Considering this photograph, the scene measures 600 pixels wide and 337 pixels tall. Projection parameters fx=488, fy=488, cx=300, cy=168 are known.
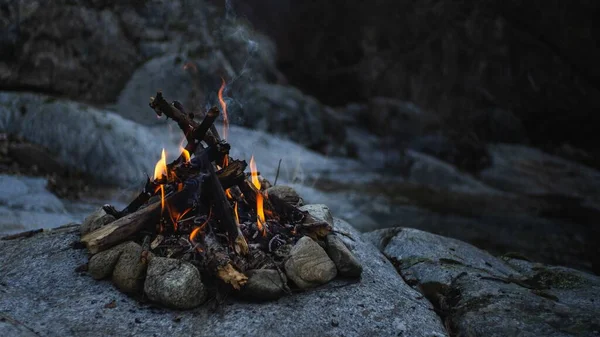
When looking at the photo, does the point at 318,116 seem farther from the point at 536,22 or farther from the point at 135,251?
the point at 135,251

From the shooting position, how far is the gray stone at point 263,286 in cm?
475

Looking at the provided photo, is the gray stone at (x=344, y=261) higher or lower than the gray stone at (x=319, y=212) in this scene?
lower

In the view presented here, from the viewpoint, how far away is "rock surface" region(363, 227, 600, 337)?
15.1 feet

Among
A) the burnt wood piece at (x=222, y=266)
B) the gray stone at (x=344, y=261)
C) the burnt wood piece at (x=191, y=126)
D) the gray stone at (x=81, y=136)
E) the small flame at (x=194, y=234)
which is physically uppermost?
the burnt wood piece at (x=191, y=126)

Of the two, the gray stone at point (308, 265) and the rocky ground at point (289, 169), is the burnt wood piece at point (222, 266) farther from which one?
the gray stone at point (308, 265)

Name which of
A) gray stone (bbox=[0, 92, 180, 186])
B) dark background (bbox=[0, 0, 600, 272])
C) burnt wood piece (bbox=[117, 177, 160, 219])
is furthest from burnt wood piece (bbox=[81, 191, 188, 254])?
gray stone (bbox=[0, 92, 180, 186])

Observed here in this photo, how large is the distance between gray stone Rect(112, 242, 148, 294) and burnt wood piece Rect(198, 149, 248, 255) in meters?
0.90

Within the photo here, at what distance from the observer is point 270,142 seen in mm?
20516

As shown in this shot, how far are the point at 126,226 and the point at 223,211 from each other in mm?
1033

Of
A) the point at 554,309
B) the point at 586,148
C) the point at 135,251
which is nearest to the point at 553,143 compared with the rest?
the point at 586,148

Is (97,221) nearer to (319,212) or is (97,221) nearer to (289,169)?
(319,212)

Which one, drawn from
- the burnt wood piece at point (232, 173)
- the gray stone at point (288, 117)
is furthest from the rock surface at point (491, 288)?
the gray stone at point (288, 117)

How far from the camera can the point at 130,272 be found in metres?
4.84

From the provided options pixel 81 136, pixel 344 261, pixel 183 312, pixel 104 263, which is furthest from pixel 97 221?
pixel 81 136
